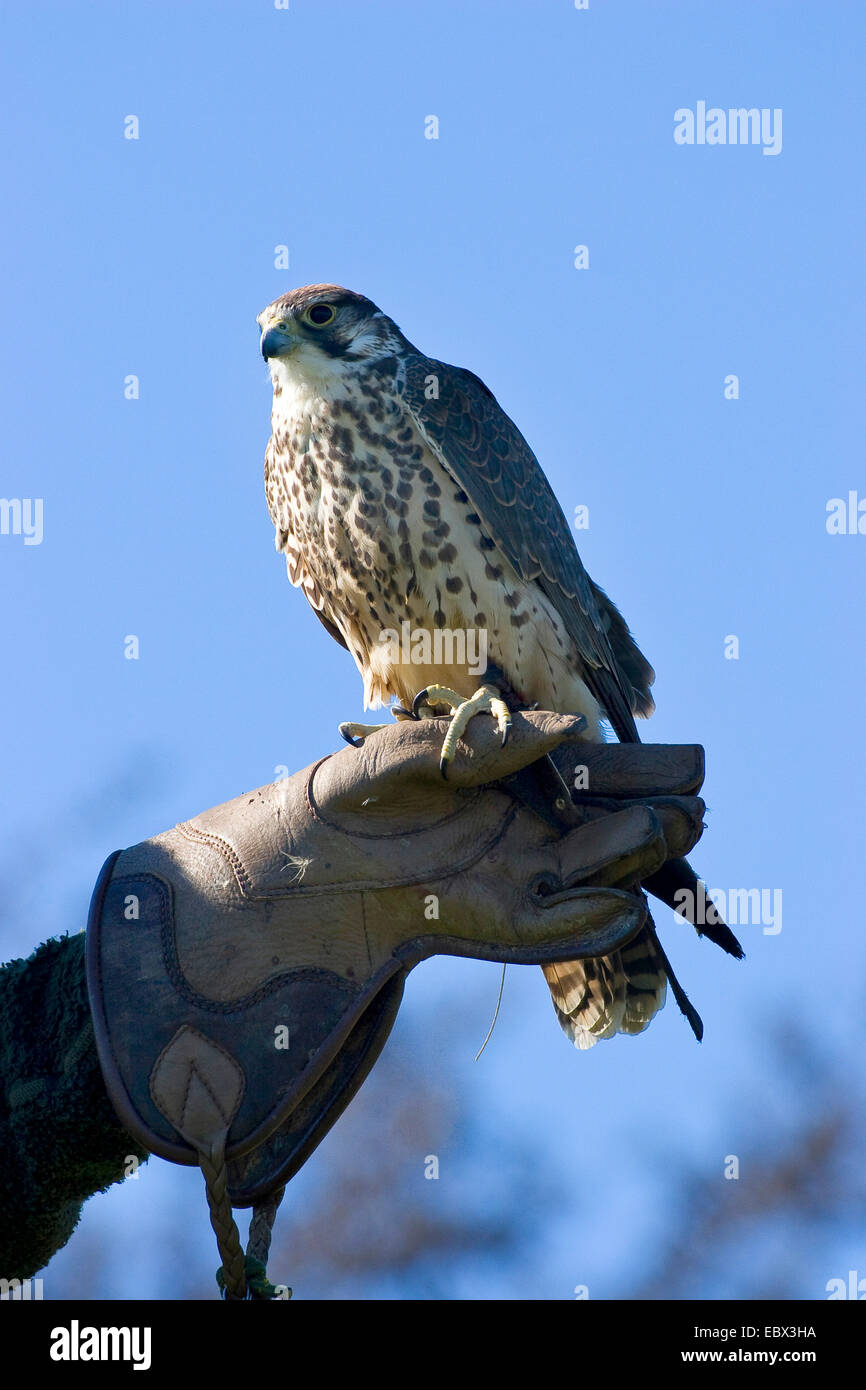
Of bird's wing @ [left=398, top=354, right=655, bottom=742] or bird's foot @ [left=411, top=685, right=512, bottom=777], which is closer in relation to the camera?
bird's foot @ [left=411, top=685, right=512, bottom=777]

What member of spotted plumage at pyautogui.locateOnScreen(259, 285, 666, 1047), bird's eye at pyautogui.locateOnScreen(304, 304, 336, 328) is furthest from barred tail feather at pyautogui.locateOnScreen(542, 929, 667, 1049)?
bird's eye at pyautogui.locateOnScreen(304, 304, 336, 328)

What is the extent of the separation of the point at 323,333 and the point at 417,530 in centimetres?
73

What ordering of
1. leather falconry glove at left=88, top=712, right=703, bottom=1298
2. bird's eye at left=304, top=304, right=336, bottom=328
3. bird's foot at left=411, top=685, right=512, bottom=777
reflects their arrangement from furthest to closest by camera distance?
1. bird's eye at left=304, top=304, right=336, bottom=328
2. bird's foot at left=411, top=685, right=512, bottom=777
3. leather falconry glove at left=88, top=712, right=703, bottom=1298

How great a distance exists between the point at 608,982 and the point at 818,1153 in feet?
18.6

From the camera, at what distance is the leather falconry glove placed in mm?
2635

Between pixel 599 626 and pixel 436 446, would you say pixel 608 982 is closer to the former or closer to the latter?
pixel 599 626

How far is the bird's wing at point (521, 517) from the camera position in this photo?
13.1ft

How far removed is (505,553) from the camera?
155 inches

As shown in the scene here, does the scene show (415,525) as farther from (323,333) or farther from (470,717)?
(470,717)

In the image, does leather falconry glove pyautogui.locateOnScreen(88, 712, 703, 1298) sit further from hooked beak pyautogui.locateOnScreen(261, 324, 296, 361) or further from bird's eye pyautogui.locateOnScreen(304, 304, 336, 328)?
bird's eye pyautogui.locateOnScreen(304, 304, 336, 328)

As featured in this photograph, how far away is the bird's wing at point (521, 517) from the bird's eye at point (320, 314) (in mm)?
238

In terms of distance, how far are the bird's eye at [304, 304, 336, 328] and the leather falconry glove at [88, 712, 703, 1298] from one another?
5.31 ft
